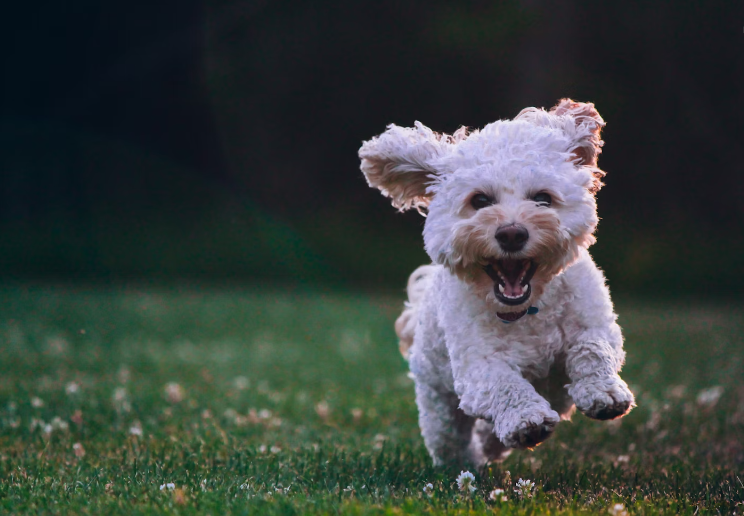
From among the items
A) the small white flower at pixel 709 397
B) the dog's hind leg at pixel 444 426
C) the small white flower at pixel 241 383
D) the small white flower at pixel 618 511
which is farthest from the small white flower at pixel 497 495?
the small white flower at pixel 241 383

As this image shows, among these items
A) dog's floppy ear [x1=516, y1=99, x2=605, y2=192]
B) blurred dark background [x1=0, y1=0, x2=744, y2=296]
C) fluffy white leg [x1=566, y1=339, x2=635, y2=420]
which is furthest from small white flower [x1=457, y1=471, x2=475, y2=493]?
blurred dark background [x1=0, y1=0, x2=744, y2=296]

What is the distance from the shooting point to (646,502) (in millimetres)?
3504

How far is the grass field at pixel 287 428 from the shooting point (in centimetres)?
348

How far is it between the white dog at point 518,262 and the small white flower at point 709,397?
3.11m

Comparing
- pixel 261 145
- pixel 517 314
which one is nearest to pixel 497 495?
pixel 517 314

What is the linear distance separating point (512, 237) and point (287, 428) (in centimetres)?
292

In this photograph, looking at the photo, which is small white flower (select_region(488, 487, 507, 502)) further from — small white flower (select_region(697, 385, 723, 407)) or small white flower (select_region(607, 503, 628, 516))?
small white flower (select_region(697, 385, 723, 407))

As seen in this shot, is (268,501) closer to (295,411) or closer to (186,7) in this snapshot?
(295,411)

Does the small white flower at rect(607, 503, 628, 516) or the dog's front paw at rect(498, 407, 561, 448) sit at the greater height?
the dog's front paw at rect(498, 407, 561, 448)

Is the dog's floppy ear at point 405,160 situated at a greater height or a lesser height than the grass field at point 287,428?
greater

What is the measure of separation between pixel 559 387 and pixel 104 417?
3.21 meters

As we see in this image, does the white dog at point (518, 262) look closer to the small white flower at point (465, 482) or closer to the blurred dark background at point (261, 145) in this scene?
the small white flower at point (465, 482)

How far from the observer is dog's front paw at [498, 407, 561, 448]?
319 centimetres

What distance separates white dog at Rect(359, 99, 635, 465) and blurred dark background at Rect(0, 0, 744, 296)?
12.9 m
